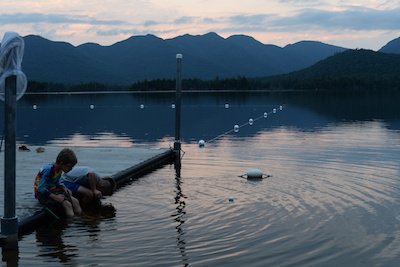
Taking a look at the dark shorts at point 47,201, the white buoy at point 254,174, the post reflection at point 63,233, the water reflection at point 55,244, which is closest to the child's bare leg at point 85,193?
the post reflection at point 63,233

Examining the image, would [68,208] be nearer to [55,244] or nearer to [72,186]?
[72,186]

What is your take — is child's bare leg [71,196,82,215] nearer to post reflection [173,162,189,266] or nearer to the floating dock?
the floating dock

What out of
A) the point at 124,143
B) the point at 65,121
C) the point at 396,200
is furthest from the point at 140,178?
the point at 65,121

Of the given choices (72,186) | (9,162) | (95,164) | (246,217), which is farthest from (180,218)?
(95,164)

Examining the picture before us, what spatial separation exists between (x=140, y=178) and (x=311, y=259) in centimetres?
896

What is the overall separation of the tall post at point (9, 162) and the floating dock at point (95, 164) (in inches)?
29.3

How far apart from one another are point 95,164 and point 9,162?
8.76 m

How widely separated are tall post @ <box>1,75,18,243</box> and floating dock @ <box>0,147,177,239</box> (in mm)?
745

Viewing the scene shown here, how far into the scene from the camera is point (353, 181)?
1596cm

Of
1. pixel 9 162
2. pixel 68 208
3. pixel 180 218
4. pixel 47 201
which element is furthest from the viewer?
pixel 180 218

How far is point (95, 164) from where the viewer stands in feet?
59.7

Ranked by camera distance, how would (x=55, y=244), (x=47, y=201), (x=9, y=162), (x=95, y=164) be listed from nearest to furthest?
(x=9, y=162) < (x=55, y=244) < (x=47, y=201) < (x=95, y=164)

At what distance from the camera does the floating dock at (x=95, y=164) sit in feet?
37.0

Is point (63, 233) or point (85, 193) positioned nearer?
point (63, 233)
